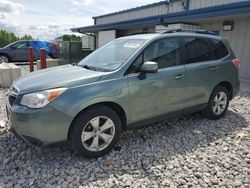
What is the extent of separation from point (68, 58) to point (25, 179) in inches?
374

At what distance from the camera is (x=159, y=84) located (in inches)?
138

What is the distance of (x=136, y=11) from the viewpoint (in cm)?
1597

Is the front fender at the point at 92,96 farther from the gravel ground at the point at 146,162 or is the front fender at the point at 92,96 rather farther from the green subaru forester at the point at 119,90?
the gravel ground at the point at 146,162

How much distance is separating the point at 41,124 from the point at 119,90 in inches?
42.5

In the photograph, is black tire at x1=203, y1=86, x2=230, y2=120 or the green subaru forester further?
black tire at x1=203, y1=86, x2=230, y2=120

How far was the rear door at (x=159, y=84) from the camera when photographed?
10.8 ft

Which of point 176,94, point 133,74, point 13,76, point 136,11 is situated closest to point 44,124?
point 133,74

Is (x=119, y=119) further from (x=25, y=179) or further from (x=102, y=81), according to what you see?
(x=25, y=179)

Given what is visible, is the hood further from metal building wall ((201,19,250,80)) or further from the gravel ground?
metal building wall ((201,19,250,80))

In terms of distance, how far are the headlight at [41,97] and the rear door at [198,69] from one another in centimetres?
222

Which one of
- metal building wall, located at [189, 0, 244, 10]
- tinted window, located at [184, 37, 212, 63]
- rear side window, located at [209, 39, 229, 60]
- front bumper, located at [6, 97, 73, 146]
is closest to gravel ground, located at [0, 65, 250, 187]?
front bumper, located at [6, 97, 73, 146]

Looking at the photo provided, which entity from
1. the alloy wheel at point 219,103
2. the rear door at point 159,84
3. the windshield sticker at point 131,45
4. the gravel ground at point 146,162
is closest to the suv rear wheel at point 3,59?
the gravel ground at point 146,162

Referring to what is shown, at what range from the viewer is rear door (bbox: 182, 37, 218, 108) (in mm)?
3957

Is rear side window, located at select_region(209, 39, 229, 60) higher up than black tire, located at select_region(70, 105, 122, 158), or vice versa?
rear side window, located at select_region(209, 39, 229, 60)
